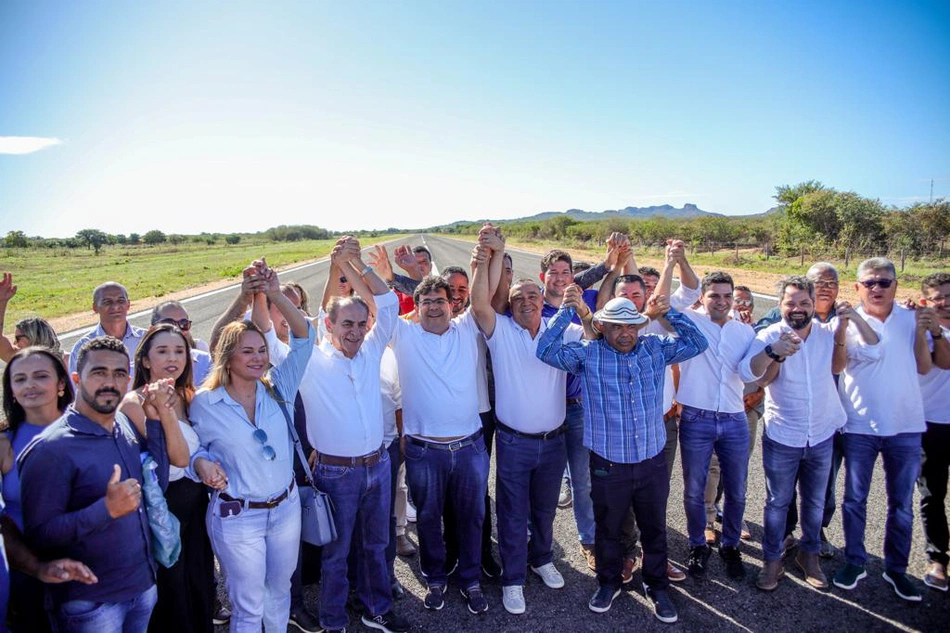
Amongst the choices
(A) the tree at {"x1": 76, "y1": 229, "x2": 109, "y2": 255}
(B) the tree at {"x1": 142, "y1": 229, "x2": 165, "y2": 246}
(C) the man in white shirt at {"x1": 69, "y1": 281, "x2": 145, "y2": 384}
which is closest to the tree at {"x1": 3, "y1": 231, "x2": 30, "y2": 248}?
(A) the tree at {"x1": 76, "y1": 229, "x2": 109, "y2": 255}

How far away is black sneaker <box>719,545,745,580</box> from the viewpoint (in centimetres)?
401

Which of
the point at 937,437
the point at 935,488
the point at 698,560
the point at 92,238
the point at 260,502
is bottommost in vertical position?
the point at 698,560

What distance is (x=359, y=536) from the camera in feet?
12.2

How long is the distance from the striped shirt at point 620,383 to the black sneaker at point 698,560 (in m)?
1.01

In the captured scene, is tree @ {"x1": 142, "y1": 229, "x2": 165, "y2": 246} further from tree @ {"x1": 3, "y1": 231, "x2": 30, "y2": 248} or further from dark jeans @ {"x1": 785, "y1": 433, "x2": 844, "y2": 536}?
dark jeans @ {"x1": 785, "y1": 433, "x2": 844, "y2": 536}

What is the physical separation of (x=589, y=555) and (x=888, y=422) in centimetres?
242

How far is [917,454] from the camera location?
12.7 ft

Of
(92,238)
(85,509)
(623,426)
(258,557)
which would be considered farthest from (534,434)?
(92,238)

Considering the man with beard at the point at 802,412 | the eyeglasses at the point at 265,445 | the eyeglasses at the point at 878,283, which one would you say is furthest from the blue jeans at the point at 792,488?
the eyeglasses at the point at 265,445

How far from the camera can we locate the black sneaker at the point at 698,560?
13.2 feet

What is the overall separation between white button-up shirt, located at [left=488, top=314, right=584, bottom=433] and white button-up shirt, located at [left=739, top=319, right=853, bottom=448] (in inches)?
57.7

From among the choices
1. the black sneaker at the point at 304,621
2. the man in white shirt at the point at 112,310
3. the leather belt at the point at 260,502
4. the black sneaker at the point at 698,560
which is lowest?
the black sneaker at the point at 304,621

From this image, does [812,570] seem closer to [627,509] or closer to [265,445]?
[627,509]

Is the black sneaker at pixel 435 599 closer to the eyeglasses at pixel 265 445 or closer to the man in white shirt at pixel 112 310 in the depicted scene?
the eyeglasses at pixel 265 445
